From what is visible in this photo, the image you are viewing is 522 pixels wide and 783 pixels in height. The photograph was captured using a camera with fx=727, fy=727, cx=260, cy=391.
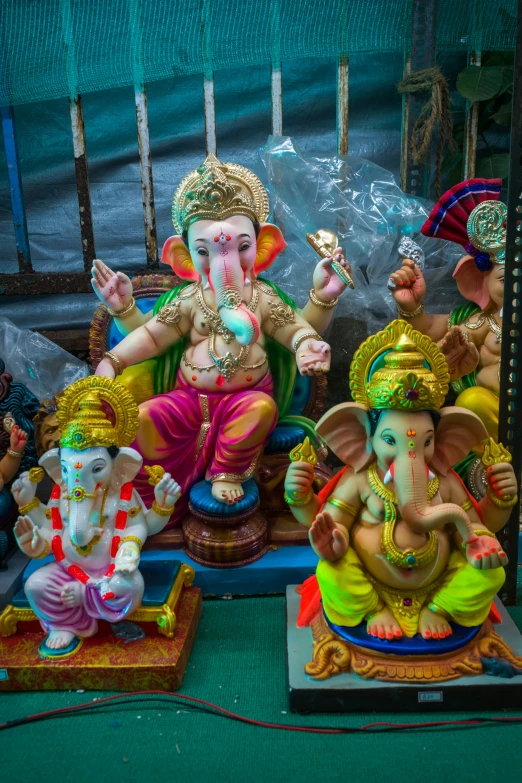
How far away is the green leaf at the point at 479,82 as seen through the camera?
327cm

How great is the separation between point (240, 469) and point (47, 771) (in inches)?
44.0

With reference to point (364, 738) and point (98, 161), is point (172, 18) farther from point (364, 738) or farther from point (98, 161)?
point (364, 738)

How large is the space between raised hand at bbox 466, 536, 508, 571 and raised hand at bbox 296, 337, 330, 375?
0.79 metres

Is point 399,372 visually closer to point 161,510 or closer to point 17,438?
point 161,510

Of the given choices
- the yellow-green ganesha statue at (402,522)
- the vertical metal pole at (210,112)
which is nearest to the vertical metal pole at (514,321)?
the yellow-green ganesha statue at (402,522)

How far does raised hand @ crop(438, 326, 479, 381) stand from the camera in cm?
217

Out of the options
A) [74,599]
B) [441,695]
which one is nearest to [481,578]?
[441,695]

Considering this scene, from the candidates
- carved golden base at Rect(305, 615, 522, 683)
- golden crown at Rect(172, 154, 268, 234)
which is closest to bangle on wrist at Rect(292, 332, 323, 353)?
golden crown at Rect(172, 154, 268, 234)

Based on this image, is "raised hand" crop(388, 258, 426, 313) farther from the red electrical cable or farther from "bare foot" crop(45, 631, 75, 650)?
"bare foot" crop(45, 631, 75, 650)

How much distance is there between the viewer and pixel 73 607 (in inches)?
82.4

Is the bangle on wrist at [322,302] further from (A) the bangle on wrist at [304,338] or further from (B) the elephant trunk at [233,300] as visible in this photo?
(B) the elephant trunk at [233,300]

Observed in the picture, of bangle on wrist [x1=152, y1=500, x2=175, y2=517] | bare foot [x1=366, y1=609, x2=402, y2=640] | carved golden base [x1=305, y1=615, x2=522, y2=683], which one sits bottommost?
carved golden base [x1=305, y1=615, x2=522, y2=683]

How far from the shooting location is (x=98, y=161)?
147 inches

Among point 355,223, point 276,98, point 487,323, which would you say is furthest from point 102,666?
point 276,98
